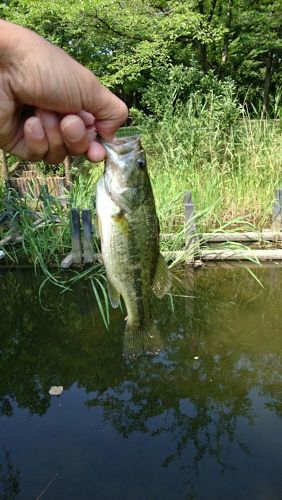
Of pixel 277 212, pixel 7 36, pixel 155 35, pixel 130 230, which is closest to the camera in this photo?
pixel 7 36

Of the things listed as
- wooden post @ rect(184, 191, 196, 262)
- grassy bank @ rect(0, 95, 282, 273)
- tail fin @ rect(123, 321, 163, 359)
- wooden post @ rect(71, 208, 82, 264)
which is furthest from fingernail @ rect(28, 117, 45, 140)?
wooden post @ rect(184, 191, 196, 262)

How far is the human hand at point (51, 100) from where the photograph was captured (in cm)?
172

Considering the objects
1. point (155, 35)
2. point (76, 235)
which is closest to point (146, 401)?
point (76, 235)

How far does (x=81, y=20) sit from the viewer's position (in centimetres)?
1141

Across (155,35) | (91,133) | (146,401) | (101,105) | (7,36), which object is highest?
(155,35)

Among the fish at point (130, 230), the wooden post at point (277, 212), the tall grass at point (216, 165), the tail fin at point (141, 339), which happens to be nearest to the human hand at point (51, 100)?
the fish at point (130, 230)

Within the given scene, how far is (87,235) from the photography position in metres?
6.55

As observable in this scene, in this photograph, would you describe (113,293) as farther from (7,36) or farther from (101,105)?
(7,36)

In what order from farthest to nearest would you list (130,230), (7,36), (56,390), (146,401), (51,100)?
(56,390), (146,401), (130,230), (51,100), (7,36)

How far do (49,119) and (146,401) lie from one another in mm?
2938

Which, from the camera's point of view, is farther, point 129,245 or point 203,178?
point 203,178

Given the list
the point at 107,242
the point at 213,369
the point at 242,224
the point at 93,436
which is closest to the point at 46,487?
the point at 93,436

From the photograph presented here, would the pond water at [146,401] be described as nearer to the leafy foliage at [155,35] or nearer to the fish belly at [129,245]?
the fish belly at [129,245]

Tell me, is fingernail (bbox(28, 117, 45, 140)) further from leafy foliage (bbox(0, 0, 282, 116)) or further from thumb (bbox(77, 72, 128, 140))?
leafy foliage (bbox(0, 0, 282, 116))
